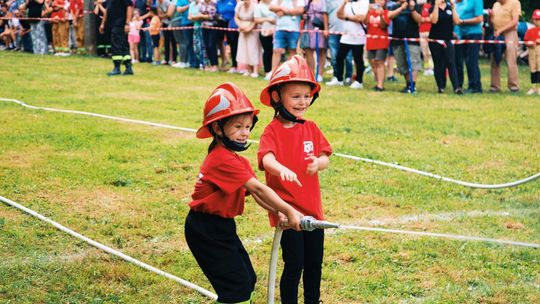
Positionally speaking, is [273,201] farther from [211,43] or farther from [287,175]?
[211,43]

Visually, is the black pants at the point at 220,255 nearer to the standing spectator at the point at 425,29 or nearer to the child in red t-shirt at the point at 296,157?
the child in red t-shirt at the point at 296,157

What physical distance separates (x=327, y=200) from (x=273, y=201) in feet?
Result: 10.7

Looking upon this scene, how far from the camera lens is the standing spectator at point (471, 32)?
48.7ft

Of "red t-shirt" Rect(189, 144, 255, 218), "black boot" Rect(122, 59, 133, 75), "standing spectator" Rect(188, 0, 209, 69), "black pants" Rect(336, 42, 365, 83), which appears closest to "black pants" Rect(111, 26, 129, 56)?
"black boot" Rect(122, 59, 133, 75)

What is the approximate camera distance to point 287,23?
16.3 meters

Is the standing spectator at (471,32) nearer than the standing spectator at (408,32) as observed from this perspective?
No

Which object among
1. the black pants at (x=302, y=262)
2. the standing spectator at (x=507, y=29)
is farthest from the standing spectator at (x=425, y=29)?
the black pants at (x=302, y=262)

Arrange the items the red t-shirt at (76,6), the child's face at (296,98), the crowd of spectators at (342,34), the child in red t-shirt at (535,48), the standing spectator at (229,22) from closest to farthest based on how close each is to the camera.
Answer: the child's face at (296,98)
the child in red t-shirt at (535,48)
the crowd of spectators at (342,34)
the standing spectator at (229,22)
the red t-shirt at (76,6)

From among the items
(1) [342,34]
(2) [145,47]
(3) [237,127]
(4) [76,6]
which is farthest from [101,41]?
(3) [237,127]

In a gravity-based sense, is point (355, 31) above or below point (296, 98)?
below

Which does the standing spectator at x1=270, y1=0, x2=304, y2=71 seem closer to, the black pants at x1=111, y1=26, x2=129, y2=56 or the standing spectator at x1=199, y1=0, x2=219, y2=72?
the standing spectator at x1=199, y1=0, x2=219, y2=72

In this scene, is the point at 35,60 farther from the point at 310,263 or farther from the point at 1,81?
the point at 310,263

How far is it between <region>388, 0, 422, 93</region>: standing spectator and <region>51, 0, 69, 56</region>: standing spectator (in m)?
12.5

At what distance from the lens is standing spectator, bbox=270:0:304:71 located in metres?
16.1
